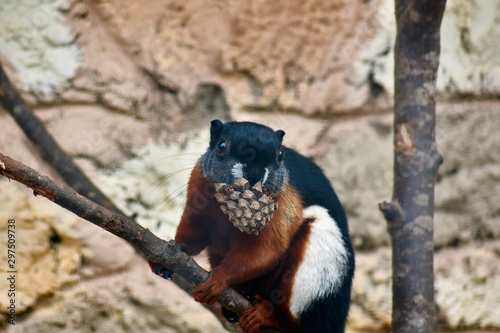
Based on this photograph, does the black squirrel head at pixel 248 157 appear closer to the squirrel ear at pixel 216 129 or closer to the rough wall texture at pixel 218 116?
the squirrel ear at pixel 216 129

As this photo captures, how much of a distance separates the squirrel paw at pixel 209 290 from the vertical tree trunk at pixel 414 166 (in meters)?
0.66

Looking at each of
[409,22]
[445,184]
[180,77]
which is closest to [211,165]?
[409,22]

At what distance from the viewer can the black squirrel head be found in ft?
5.56

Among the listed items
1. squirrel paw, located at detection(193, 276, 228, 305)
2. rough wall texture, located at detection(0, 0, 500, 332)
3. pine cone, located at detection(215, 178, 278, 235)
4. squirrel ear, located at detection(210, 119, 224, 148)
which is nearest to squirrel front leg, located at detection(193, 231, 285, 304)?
squirrel paw, located at detection(193, 276, 228, 305)

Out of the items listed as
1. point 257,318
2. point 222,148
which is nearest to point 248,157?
point 222,148

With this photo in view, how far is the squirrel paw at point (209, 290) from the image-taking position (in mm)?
1629

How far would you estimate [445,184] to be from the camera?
2.87 m

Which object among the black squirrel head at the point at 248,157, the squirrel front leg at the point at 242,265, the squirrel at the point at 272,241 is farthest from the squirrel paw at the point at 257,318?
the black squirrel head at the point at 248,157

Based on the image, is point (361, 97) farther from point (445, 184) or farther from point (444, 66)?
point (445, 184)

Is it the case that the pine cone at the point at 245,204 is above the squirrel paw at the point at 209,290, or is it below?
above

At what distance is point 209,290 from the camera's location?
164 centimetres

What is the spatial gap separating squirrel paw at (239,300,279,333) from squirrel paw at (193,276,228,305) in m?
0.16

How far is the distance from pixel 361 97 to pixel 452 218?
0.77 meters

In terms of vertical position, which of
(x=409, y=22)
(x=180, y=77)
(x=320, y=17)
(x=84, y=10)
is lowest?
(x=180, y=77)
